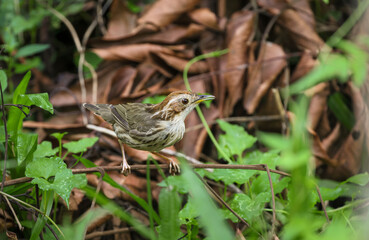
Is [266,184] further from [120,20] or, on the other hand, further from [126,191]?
[120,20]

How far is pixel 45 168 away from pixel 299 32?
3.34m

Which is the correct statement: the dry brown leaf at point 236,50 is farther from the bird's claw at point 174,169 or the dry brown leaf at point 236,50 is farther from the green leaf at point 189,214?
the green leaf at point 189,214

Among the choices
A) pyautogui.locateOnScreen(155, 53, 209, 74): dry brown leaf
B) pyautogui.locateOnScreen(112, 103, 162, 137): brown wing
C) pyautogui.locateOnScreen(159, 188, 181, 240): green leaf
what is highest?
pyautogui.locateOnScreen(159, 188, 181, 240): green leaf

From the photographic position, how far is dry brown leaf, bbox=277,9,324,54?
4.78 metres

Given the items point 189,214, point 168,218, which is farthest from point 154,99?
point 168,218

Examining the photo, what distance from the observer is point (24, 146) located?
2.98 meters

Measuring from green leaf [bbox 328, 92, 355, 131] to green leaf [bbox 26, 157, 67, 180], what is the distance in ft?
9.17

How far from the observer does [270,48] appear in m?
4.84

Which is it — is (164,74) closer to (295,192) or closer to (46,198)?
(46,198)

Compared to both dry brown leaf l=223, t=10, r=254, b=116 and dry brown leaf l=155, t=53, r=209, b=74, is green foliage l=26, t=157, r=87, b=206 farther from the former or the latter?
dry brown leaf l=155, t=53, r=209, b=74

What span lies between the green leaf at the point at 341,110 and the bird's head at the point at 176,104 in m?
1.67

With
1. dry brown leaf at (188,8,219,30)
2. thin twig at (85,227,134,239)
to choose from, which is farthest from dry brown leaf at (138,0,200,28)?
thin twig at (85,227,134,239)

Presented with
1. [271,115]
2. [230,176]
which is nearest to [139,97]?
[271,115]

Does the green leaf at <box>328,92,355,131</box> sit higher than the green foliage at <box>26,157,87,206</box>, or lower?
lower
